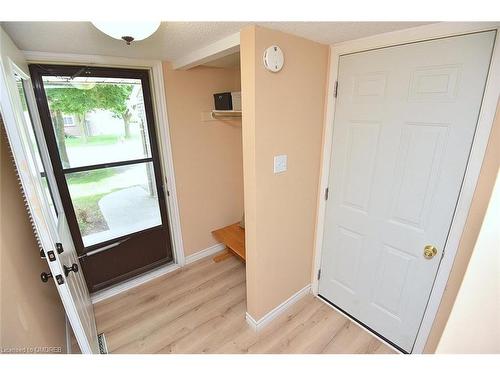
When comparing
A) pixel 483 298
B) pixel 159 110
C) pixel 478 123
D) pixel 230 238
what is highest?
pixel 159 110

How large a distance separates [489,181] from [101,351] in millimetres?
2530

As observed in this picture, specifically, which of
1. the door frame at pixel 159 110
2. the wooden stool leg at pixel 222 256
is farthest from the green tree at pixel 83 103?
the wooden stool leg at pixel 222 256

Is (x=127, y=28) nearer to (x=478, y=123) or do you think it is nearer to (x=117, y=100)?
(x=117, y=100)

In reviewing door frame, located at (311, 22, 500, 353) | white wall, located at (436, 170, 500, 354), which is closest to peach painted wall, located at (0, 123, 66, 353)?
white wall, located at (436, 170, 500, 354)

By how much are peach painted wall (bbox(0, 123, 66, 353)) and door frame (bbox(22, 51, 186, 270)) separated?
2.59 ft

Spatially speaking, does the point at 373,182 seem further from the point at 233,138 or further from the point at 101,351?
the point at 101,351

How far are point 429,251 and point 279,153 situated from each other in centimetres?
107

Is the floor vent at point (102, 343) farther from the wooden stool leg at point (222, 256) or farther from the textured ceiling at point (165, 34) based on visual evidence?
the textured ceiling at point (165, 34)

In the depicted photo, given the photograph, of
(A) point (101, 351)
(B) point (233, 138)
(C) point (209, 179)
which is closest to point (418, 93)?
(B) point (233, 138)

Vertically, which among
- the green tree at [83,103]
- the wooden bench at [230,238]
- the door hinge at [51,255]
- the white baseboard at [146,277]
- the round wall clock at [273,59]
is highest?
the round wall clock at [273,59]

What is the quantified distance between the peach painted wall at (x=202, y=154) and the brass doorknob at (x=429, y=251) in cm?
198

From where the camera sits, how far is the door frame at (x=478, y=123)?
1.02 m

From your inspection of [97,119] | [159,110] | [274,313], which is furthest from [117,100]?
[274,313]

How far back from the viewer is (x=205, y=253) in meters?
2.73
